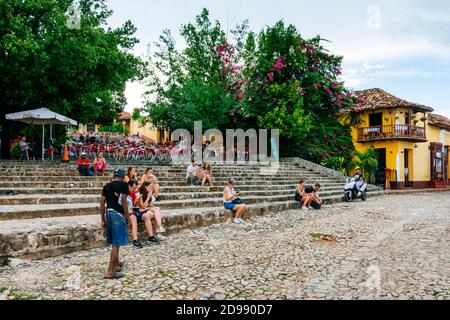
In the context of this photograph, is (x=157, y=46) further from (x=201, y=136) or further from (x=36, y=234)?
(x=36, y=234)

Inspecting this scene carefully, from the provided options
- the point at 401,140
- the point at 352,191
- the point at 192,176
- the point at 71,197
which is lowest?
the point at 352,191

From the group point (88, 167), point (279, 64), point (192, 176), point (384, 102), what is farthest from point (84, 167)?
point (384, 102)

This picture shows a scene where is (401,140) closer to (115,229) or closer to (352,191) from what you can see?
(352,191)

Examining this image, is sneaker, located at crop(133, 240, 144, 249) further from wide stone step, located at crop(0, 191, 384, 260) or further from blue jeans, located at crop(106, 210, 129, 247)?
blue jeans, located at crop(106, 210, 129, 247)

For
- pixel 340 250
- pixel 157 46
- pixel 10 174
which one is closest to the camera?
pixel 340 250

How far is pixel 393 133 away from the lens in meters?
23.8

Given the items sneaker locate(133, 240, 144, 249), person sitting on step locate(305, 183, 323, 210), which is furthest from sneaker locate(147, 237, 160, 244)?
person sitting on step locate(305, 183, 323, 210)

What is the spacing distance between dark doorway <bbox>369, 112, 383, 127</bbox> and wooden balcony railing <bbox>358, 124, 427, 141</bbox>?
2.33ft

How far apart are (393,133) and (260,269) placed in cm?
2217

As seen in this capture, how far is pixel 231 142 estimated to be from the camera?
874 inches

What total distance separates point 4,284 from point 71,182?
19.6 feet

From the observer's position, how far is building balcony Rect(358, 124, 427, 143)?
2372cm

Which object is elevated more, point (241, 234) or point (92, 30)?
point (92, 30)
